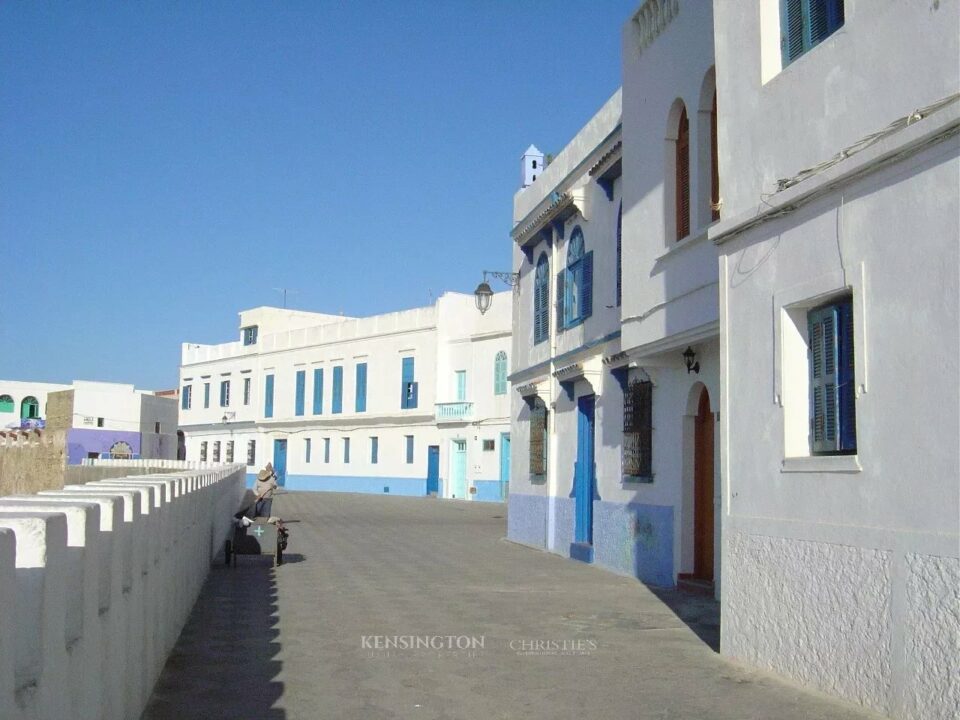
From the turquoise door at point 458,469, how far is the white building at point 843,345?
37144 mm

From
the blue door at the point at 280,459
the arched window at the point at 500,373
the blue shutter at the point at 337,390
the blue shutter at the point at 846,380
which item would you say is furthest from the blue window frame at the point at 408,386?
the blue shutter at the point at 846,380

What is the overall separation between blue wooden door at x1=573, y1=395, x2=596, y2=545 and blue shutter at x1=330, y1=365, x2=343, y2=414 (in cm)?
3764

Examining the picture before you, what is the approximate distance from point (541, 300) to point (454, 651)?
12.0 metres

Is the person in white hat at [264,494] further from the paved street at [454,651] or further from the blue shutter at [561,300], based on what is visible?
the blue shutter at [561,300]

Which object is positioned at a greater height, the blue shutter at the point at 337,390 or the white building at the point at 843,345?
the blue shutter at the point at 337,390

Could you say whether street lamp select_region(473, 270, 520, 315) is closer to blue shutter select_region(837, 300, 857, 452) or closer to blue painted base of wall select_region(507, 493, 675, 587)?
blue painted base of wall select_region(507, 493, 675, 587)

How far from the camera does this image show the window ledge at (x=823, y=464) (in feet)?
23.6

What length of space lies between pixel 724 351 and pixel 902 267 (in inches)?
95.8

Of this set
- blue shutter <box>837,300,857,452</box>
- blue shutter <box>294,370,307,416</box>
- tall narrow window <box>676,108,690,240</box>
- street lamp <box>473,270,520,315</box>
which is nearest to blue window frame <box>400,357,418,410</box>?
blue shutter <box>294,370,307,416</box>

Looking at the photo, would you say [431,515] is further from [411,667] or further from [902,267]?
[902,267]

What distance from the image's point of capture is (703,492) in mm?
13102

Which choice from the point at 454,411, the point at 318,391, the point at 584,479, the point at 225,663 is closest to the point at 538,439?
the point at 584,479

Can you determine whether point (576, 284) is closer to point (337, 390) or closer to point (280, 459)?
point (337, 390)

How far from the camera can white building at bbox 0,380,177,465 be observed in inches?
1929
